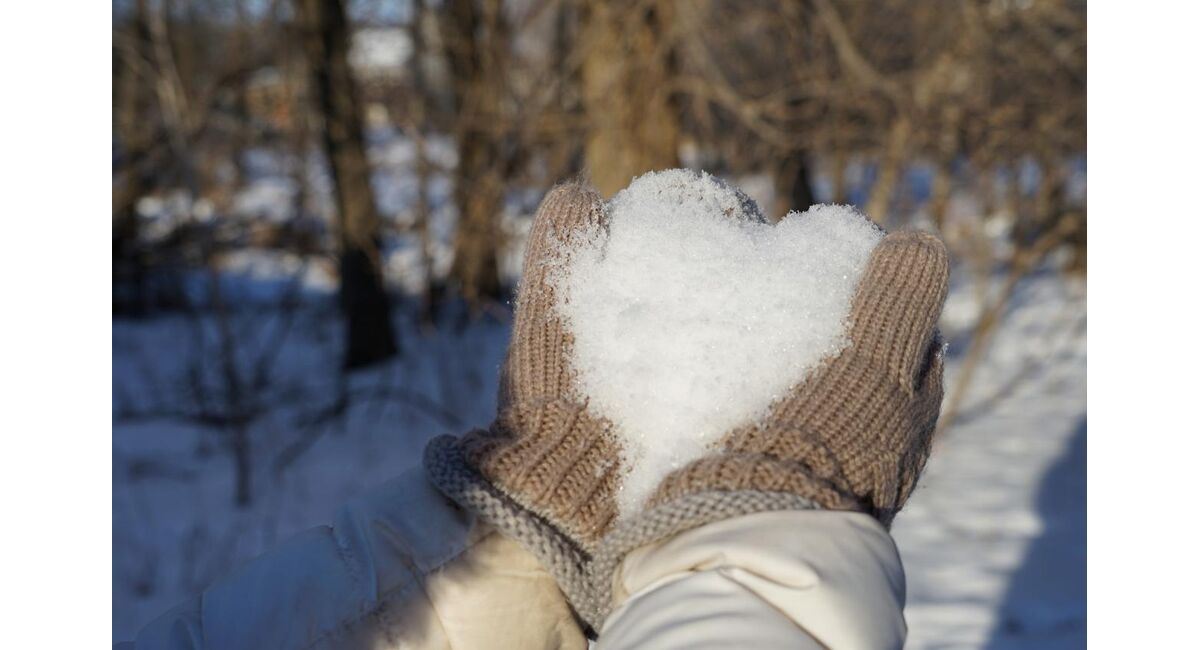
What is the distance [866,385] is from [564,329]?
35 centimetres

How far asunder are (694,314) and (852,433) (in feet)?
0.72

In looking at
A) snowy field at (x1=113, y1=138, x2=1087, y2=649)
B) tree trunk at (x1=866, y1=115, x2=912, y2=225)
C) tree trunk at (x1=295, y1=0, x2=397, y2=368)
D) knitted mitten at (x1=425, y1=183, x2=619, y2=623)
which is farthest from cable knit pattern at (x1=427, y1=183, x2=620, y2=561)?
tree trunk at (x1=295, y1=0, x2=397, y2=368)

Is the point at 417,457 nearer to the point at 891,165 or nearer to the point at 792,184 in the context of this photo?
the point at 891,165

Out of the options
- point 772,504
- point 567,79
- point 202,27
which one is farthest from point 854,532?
point 202,27

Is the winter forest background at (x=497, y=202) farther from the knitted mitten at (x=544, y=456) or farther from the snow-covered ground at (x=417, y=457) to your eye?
the knitted mitten at (x=544, y=456)

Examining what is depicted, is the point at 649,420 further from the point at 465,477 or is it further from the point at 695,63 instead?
the point at 695,63

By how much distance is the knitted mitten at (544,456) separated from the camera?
3.56 feet

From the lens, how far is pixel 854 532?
3.10 feet

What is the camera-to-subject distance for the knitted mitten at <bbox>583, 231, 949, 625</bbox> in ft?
3.16

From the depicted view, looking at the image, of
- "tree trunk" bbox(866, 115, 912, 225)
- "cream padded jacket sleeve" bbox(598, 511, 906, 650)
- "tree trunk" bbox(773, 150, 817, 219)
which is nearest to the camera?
"cream padded jacket sleeve" bbox(598, 511, 906, 650)

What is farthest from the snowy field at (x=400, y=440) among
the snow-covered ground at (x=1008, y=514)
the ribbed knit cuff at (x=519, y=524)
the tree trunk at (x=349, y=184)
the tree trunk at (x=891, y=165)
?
the ribbed knit cuff at (x=519, y=524)

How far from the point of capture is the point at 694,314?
1.16m

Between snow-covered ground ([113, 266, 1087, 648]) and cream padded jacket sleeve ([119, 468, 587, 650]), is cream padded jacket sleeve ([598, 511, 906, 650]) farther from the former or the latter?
snow-covered ground ([113, 266, 1087, 648])

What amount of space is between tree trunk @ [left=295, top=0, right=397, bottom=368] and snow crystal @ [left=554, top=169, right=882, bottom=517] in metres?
5.56
